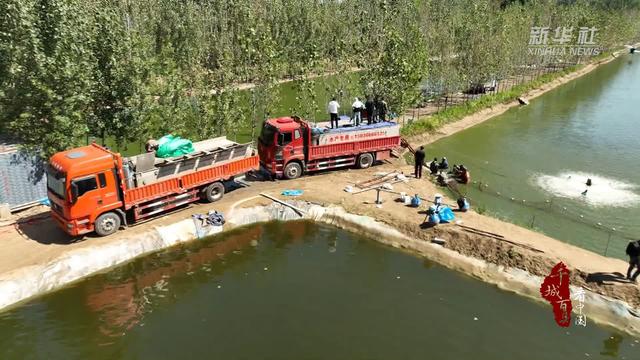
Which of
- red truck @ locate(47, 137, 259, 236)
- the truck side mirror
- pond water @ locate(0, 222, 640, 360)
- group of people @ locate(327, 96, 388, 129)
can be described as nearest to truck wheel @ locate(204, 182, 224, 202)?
red truck @ locate(47, 137, 259, 236)

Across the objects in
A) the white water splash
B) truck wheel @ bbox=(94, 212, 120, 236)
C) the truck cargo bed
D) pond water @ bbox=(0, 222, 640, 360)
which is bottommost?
pond water @ bbox=(0, 222, 640, 360)

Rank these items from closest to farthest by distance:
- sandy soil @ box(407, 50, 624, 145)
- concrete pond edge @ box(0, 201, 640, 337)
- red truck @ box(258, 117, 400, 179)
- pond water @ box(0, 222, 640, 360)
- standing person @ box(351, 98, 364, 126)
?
pond water @ box(0, 222, 640, 360) → concrete pond edge @ box(0, 201, 640, 337) → red truck @ box(258, 117, 400, 179) → standing person @ box(351, 98, 364, 126) → sandy soil @ box(407, 50, 624, 145)

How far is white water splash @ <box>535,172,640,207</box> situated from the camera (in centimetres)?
2425

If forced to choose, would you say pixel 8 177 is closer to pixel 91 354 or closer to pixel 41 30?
pixel 41 30

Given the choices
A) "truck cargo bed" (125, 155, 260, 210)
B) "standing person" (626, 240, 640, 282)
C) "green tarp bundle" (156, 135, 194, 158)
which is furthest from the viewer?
"green tarp bundle" (156, 135, 194, 158)

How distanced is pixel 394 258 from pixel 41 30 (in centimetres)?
1844

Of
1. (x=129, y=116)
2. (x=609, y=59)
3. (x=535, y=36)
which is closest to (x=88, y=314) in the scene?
(x=129, y=116)

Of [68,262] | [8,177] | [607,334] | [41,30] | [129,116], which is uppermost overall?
[41,30]

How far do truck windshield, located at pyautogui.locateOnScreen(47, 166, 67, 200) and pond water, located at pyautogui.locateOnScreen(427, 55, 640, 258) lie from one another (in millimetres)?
19348

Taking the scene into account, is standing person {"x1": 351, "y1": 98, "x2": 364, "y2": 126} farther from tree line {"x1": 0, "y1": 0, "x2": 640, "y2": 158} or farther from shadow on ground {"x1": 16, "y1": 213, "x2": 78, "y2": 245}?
shadow on ground {"x1": 16, "y1": 213, "x2": 78, "y2": 245}

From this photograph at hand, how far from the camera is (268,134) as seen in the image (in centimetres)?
2455

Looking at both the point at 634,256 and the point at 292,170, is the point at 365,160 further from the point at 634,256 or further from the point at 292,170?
the point at 634,256

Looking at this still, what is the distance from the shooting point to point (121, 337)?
14000mm

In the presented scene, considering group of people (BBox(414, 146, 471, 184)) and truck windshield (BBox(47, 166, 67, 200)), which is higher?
truck windshield (BBox(47, 166, 67, 200))
